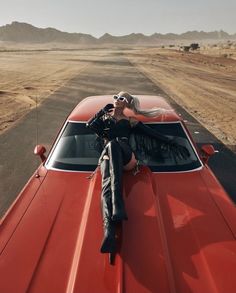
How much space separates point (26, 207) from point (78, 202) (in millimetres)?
567

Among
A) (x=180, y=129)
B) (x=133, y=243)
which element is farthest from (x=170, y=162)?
(x=133, y=243)

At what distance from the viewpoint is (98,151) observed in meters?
5.14

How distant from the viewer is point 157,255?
3.29 metres

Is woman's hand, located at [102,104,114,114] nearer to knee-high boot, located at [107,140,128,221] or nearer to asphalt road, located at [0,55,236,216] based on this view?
knee-high boot, located at [107,140,128,221]

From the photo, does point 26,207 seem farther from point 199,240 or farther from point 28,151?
point 28,151

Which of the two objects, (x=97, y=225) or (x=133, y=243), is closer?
(x=133, y=243)

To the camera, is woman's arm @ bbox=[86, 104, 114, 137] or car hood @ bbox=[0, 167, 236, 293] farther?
woman's arm @ bbox=[86, 104, 114, 137]

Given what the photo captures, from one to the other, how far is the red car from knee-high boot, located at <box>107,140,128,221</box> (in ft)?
0.56

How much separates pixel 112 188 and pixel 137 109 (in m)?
1.70

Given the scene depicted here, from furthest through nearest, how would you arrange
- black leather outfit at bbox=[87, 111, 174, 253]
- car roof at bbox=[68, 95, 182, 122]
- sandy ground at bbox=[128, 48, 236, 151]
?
sandy ground at bbox=[128, 48, 236, 151], car roof at bbox=[68, 95, 182, 122], black leather outfit at bbox=[87, 111, 174, 253]

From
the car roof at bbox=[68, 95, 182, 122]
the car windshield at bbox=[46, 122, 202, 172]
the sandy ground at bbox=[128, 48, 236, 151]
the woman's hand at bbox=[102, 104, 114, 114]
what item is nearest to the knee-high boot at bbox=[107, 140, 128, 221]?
the car windshield at bbox=[46, 122, 202, 172]

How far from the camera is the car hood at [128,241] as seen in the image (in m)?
3.01

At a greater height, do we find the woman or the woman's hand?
the woman's hand

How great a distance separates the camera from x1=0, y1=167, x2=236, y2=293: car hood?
3.01 m
